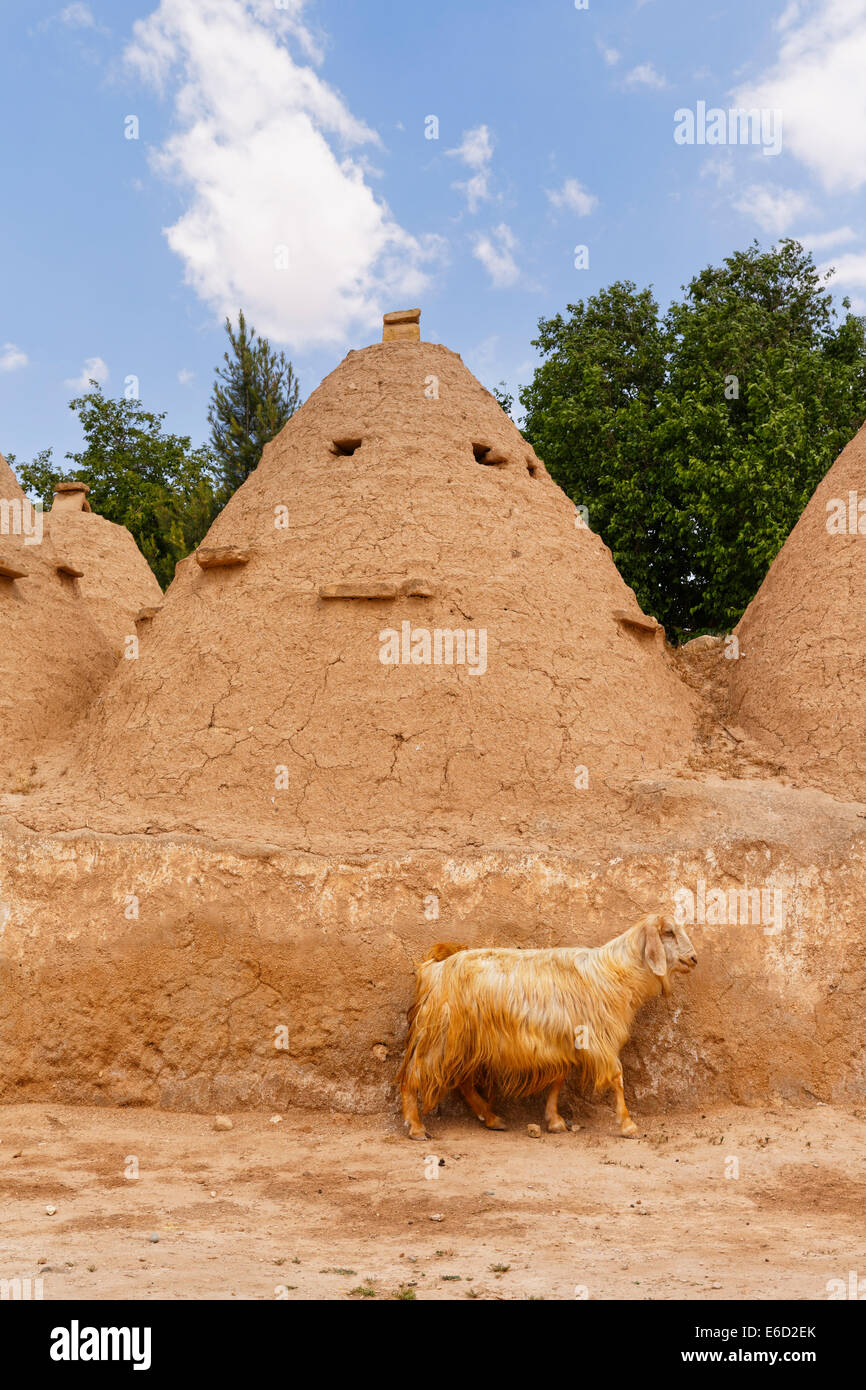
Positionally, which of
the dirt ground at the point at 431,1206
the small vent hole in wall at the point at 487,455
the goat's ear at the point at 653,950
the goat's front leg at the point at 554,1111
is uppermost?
the small vent hole in wall at the point at 487,455

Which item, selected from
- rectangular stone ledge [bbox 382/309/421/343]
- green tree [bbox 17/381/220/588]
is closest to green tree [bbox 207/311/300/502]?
green tree [bbox 17/381/220/588]

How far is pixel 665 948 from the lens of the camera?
624 cm

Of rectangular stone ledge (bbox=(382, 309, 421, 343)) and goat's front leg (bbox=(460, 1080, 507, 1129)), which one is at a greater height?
rectangular stone ledge (bbox=(382, 309, 421, 343))

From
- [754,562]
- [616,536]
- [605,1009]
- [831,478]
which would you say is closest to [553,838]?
[605,1009]

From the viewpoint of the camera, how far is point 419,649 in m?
7.75

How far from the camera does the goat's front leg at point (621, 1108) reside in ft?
20.0

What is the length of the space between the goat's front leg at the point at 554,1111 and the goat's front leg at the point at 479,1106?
26 cm

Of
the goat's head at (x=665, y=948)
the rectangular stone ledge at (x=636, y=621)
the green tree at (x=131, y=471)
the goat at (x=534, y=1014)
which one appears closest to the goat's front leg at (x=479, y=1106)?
the goat at (x=534, y=1014)

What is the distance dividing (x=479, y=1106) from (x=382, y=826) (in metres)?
1.80

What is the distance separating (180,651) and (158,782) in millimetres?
1155

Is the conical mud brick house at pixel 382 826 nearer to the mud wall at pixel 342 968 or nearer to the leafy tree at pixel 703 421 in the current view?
the mud wall at pixel 342 968

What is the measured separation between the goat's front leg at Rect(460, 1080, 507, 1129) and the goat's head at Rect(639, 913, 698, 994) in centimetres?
122

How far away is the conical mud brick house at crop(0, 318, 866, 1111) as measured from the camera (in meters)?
6.58

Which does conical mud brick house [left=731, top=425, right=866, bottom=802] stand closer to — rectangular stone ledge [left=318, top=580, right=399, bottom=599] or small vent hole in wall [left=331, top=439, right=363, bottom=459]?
rectangular stone ledge [left=318, top=580, right=399, bottom=599]
